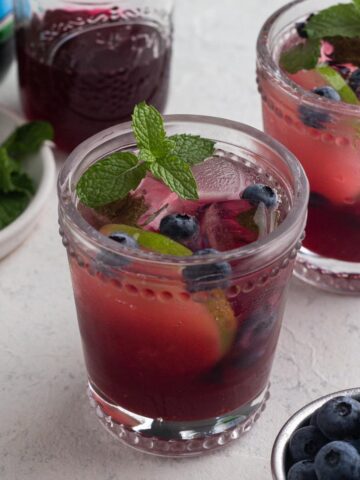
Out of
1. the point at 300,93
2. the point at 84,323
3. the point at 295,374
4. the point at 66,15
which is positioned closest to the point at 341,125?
the point at 300,93

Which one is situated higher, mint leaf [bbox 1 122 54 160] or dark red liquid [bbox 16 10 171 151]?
dark red liquid [bbox 16 10 171 151]

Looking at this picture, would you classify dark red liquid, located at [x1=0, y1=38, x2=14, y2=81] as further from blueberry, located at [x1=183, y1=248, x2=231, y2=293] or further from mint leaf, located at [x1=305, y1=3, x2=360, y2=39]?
blueberry, located at [x1=183, y1=248, x2=231, y2=293]

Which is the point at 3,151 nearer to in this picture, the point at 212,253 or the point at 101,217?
the point at 101,217

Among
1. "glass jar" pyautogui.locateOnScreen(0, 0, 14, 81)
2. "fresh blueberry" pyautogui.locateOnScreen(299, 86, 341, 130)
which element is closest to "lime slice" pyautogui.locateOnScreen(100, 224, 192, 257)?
"fresh blueberry" pyautogui.locateOnScreen(299, 86, 341, 130)

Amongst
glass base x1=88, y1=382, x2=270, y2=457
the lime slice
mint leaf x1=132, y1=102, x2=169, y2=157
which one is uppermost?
mint leaf x1=132, y1=102, x2=169, y2=157

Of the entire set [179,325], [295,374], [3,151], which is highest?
[179,325]

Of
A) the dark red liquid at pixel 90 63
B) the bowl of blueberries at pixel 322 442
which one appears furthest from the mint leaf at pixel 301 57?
the bowl of blueberries at pixel 322 442

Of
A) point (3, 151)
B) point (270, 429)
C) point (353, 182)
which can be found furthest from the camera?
point (3, 151)
